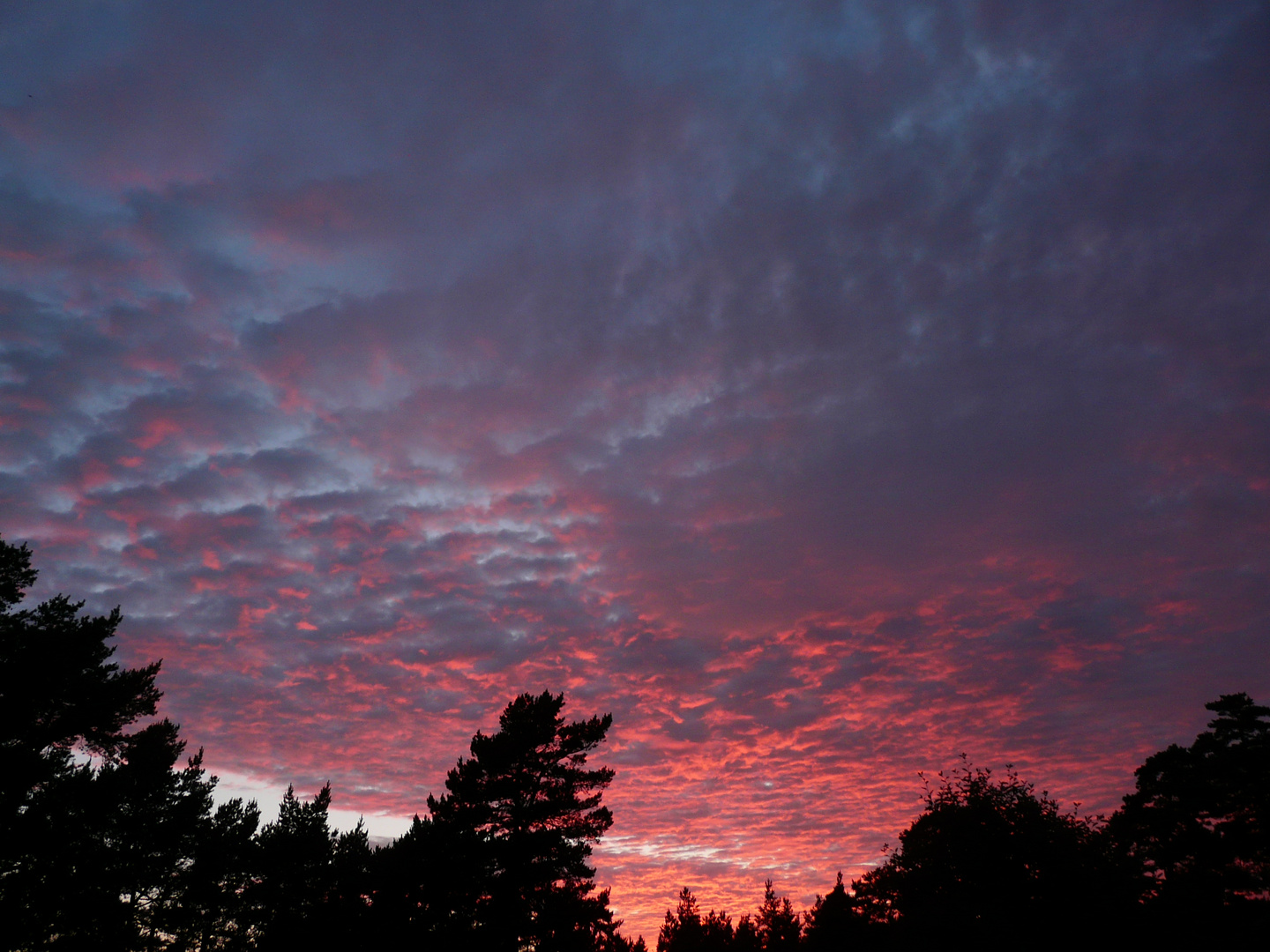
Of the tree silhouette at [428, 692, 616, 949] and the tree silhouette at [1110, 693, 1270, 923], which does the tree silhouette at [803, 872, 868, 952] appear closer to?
the tree silhouette at [428, 692, 616, 949]

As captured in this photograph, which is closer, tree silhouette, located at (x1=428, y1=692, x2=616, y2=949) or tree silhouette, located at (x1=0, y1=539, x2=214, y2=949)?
tree silhouette, located at (x1=0, y1=539, x2=214, y2=949)

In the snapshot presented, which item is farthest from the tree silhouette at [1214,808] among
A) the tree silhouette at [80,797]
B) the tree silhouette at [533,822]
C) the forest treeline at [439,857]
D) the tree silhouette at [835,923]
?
the tree silhouette at [80,797]

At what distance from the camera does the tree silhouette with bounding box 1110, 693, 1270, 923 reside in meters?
49.2

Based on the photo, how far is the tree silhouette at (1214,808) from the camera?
49219mm

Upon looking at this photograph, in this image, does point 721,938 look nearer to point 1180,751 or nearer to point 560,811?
point 560,811

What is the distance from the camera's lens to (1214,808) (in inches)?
2064

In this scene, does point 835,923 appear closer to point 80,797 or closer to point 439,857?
point 439,857

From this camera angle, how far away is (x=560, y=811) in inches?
1519

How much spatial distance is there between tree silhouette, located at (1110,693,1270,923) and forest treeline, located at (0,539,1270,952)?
0.19 m

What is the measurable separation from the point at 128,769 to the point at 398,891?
18475mm

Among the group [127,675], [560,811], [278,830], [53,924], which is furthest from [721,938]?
[127,675]

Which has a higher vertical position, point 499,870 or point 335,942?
point 499,870

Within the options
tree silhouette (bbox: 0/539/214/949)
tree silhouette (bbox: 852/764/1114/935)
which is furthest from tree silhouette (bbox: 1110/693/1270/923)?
tree silhouette (bbox: 0/539/214/949)

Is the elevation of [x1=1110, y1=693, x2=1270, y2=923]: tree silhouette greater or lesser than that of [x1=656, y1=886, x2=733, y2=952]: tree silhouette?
greater
